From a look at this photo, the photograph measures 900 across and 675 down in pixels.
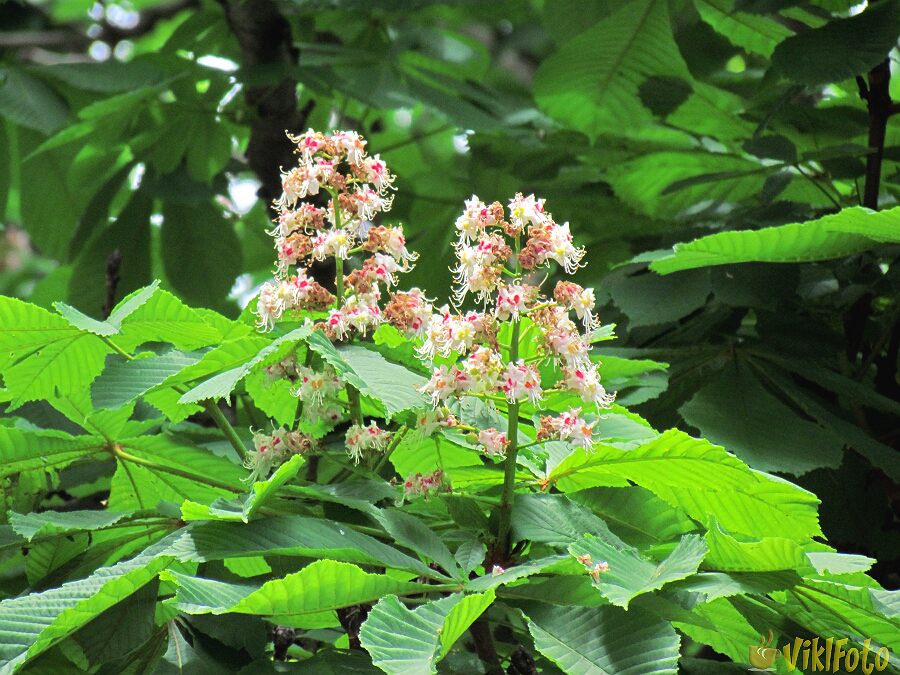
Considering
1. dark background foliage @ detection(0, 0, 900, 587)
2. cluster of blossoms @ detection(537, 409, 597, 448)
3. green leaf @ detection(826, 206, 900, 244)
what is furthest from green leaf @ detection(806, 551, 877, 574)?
green leaf @ detection(826, 206, 900, 244)

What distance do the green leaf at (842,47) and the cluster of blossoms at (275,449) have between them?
97 cm

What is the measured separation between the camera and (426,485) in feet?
3.35

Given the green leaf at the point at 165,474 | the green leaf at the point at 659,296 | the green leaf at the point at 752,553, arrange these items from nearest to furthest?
the green leaf at the point at 752,553 < the green leaf at the point at 165,474 < the green leaf at the point at 659,296

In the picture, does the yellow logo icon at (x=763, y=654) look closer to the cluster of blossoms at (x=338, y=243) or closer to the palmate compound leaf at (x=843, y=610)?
the palmate compound leaf at (x=843, y=610)

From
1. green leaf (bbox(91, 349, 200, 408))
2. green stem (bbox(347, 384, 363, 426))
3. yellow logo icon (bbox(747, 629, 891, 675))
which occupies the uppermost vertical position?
green leaf (bbox(91, 349, 200, 408))

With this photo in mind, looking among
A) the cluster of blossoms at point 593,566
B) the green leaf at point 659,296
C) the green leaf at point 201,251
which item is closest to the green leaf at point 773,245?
the green leaf at point 659,296

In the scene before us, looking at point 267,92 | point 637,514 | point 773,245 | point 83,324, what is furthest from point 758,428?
point 267,92

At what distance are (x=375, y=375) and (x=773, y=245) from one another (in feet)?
2.06

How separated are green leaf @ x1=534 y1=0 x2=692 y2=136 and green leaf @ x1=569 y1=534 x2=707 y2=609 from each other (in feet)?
4.10

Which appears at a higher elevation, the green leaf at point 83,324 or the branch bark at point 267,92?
the branch bark at point 267,92

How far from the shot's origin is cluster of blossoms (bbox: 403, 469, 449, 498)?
1021mm

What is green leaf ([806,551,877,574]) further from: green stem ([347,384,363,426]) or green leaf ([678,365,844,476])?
green stem ([347,384,363,426])

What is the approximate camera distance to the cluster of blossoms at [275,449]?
1.05m

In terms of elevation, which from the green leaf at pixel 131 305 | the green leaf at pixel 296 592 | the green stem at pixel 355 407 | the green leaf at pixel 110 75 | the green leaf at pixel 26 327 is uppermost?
the green leaf at pixel 110 75
